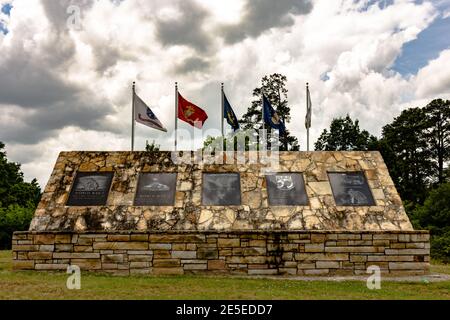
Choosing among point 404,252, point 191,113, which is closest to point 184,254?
point 404,252

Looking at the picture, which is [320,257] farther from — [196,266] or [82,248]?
[82,248]

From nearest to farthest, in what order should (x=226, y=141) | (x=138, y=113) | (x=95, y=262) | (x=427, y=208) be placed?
(x=95, y=262), (x=138, y=113), (x=427, y=208), (x=226, y=141)

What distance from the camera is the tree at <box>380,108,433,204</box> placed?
37.6 metres

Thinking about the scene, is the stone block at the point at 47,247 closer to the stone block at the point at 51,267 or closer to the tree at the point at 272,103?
the stone block at the point at 51,267

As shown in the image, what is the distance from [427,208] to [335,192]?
1624 centimetres

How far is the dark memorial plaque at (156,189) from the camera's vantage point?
39.8 ft

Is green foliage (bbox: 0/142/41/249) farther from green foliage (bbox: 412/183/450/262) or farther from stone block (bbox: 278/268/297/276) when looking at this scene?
green foliage (bbox: 412/183/450/262)

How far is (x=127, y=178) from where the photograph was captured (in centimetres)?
1277

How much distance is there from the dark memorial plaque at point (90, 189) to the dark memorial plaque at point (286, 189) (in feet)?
14.5

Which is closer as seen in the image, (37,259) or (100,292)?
(100,292)
